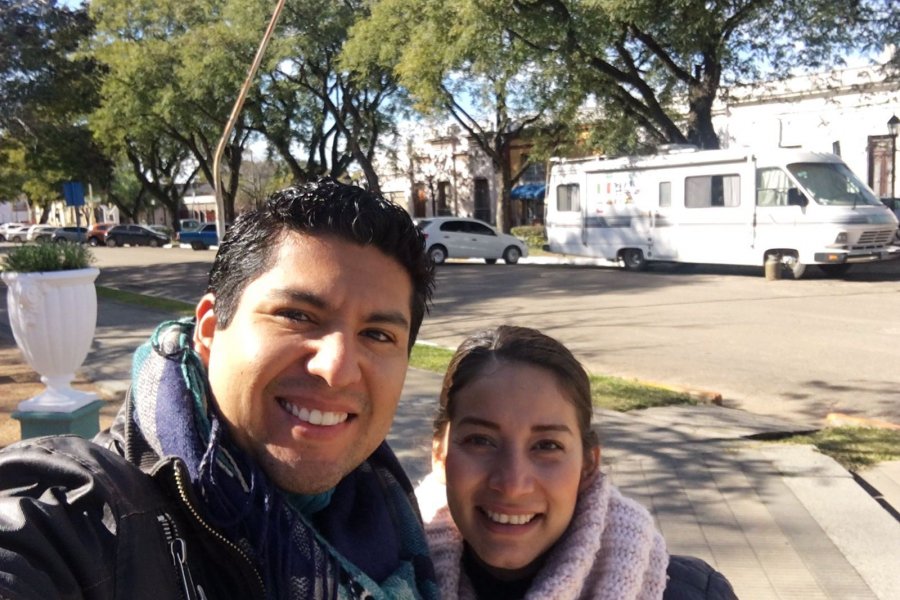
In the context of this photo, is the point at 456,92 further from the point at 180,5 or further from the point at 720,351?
the point at 720,351

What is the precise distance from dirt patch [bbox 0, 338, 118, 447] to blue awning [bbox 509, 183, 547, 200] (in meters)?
32.7

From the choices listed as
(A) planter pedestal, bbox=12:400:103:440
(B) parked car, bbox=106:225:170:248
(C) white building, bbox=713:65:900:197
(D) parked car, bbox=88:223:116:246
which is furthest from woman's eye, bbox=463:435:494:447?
(D) parked car, bbox=88:223:116:246

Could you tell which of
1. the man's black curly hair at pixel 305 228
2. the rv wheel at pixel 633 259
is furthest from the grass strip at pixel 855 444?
the rv wheel at pixel 633 259

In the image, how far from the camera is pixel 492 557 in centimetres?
170

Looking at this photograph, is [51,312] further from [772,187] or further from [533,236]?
[533,236]

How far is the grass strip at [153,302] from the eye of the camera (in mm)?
14273

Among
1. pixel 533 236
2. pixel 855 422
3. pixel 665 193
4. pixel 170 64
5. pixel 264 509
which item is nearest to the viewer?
pixel 264 509

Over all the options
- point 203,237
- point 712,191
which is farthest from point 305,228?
point 203,237

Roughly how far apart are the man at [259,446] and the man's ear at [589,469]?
39 centimetres

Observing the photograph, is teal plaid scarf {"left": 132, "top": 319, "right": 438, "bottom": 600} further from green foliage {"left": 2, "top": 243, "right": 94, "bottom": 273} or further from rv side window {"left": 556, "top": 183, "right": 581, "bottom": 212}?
rv side window {"left": 556, "top": 183, "right": 581, "bottom": 212}

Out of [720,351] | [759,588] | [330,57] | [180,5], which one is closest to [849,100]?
[330,57]

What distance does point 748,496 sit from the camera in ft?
16.4

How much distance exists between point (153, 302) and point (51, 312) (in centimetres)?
1021

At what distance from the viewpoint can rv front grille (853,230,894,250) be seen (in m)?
16.7
